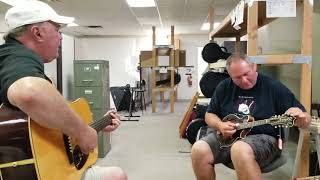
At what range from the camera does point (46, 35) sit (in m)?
1.35

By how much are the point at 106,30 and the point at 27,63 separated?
941cm

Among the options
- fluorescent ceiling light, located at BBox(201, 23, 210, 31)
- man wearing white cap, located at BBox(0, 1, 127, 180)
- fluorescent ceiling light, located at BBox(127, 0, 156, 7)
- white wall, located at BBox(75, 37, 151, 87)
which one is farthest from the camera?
white wall, located at BBox(75, 37, 151, 87)

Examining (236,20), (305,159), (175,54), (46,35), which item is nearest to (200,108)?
(236,20)

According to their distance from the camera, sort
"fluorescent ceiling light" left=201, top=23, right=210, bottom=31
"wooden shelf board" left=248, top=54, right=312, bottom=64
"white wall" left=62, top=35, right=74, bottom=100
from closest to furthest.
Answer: "wooden shelf board" left=248, top=54, right=312, bottom=64
"white wall" left=62, top=35, right=74, bottom=100
"fluorescent ceiling light" left=201, top=23, right=210, bottom=31

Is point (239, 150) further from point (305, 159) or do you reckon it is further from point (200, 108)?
point (200, 108)

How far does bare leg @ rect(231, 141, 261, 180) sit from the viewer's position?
1.81 metres

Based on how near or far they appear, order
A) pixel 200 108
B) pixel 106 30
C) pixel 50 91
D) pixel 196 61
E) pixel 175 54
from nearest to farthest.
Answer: pixel 50 91 → pixel 200 108 → pixel 175 54 → pixel 106 30 → pixel 196 61

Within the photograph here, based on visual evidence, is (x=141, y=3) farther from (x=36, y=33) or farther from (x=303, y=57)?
(x=36, y=33)

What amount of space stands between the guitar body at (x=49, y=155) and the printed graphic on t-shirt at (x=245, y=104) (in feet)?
3.70

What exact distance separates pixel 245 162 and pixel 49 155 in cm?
106

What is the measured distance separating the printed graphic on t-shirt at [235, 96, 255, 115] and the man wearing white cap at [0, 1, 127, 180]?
3.52ft

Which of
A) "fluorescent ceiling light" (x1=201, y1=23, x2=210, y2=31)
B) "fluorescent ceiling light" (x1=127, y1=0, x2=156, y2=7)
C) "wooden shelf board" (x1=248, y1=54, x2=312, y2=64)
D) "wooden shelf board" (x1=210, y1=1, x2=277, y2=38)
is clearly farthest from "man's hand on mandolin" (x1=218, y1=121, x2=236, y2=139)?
"fluorescent ceiling light" (x1=201, y1=23, x2=210, y2=31)

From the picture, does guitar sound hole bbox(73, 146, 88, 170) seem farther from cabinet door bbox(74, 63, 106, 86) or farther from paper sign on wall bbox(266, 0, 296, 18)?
cabinet door bbox(74, 63, 106, 86)

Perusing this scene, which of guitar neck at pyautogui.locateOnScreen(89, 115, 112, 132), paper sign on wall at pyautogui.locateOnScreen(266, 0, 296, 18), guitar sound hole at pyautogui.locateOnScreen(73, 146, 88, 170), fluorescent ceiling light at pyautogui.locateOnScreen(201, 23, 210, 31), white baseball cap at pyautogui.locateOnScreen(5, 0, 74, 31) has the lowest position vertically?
guitar sound hole at pyautogui.locateOnScreen(73, 146, 88, 170)
